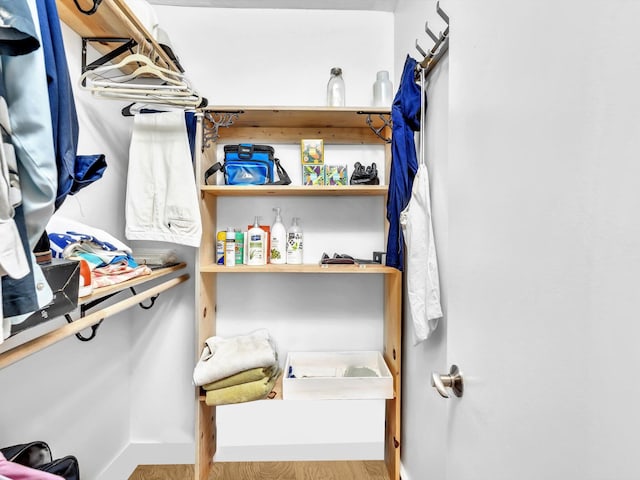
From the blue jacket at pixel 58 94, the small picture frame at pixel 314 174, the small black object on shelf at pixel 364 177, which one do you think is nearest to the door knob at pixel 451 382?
the blue jacket at pixel 58 94

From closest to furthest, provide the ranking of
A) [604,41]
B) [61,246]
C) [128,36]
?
[604,41] → [61,246] → [128,36]

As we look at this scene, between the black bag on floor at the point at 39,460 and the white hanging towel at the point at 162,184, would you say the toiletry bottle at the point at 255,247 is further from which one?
the black bag on floor at the point at 39,460

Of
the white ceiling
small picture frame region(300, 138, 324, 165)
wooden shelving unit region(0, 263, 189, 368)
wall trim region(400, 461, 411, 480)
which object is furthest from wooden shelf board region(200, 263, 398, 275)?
the white ceiling

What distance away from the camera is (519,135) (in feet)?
1.57

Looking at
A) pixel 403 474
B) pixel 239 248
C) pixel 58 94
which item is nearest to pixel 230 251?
pixel 239 248

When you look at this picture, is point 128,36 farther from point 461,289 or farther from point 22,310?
point 461,289

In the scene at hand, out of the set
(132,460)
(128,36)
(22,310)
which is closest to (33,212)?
(22,310)

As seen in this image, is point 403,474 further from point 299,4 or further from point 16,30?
point 299,4

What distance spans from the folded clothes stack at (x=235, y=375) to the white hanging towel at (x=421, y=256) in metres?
0.69

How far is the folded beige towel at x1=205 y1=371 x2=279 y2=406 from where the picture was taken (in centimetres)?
141

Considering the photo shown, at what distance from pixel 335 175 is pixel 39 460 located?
1.46 metres

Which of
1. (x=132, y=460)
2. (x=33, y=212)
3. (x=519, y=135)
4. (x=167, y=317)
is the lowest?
(x=132, y=460)

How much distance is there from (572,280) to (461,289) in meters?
0.27

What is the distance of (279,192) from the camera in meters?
1.61
